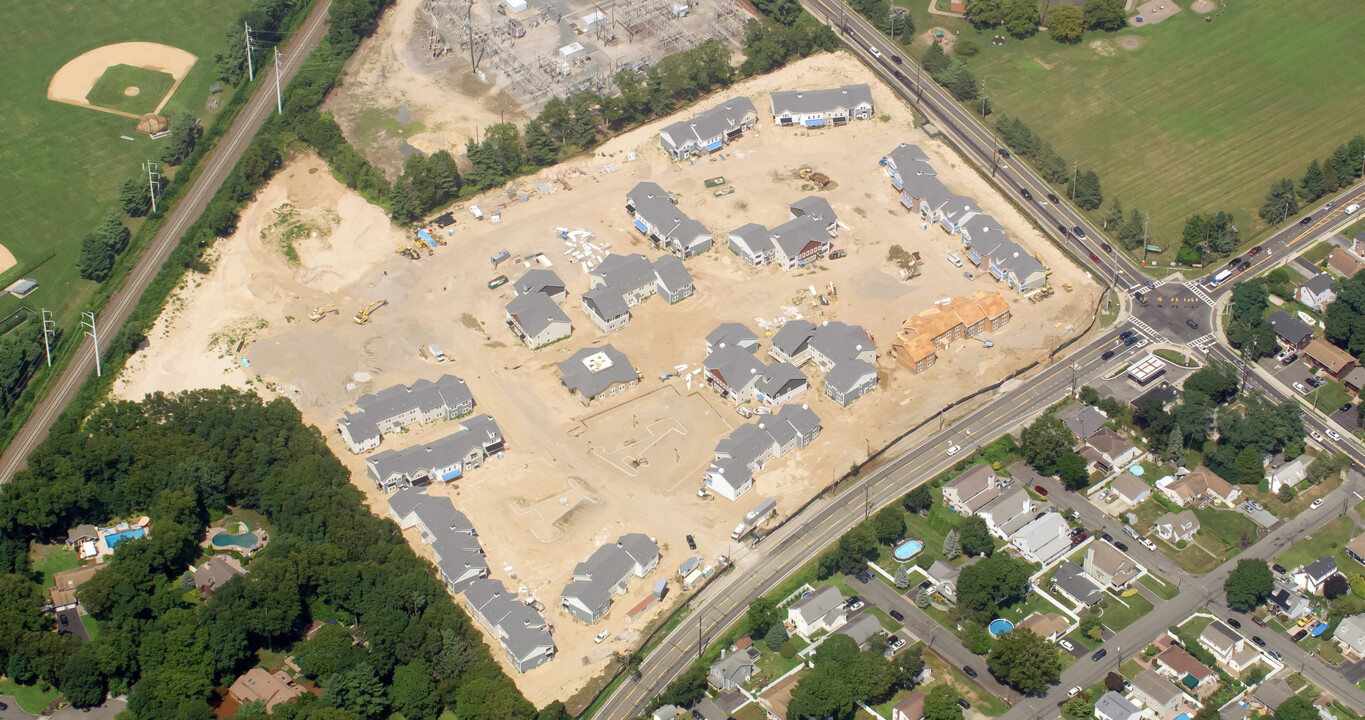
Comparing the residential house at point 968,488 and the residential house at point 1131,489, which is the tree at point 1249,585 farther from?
the residential house at point 968,488

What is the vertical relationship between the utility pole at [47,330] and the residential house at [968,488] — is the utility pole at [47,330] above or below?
above

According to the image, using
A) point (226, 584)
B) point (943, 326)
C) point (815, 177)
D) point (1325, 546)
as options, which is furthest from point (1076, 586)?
point (226, 584)

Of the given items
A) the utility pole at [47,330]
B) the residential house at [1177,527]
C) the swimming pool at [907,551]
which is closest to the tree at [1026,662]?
the swimming pool at [907,551]

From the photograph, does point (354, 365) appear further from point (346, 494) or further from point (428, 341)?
point (346, 494)

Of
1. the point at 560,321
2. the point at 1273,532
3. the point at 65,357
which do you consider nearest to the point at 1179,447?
the point at 1273,532

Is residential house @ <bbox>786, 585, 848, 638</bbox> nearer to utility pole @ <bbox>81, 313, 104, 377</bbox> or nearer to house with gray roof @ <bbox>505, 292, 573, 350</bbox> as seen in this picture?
house with gray roof @ <bbox>505, 292, 573, 350</bbox>

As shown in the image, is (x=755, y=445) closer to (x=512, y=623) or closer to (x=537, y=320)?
(x=537, y=320)
